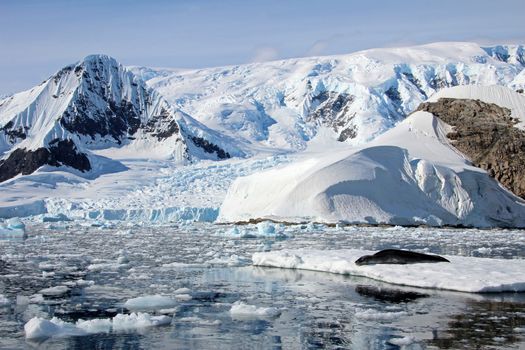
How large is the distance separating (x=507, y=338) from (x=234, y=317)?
16.0ft

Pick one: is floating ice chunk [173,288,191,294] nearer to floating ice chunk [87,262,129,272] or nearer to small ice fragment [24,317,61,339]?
small ice fragment [24,317,61,339]

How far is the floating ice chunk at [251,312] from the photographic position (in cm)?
1315

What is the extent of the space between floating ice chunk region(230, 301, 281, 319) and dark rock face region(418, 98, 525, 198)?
52847 millimetres

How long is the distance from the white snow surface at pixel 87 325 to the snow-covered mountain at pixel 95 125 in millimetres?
100750

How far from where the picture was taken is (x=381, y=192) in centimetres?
5294

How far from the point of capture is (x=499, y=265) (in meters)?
18.9

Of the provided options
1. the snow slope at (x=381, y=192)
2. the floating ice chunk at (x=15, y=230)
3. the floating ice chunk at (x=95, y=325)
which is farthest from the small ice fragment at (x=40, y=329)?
the snow slope at (x=381, y=192)

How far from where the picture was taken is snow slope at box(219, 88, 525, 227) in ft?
168

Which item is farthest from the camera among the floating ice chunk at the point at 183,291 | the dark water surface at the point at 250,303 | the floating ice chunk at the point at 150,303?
the floating ice chunk at the point at 183,291

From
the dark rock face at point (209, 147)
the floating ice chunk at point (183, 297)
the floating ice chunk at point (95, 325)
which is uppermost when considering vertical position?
the dark rock face at point (209, 147)

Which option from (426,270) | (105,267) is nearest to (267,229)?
(105,267)

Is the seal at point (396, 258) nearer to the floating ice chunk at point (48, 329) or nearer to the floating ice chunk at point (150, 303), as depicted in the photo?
the floating ice chunk at point (150, 303)

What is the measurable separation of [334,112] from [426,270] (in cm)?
14634

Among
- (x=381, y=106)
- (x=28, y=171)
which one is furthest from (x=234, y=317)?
(x=381, y=106)
